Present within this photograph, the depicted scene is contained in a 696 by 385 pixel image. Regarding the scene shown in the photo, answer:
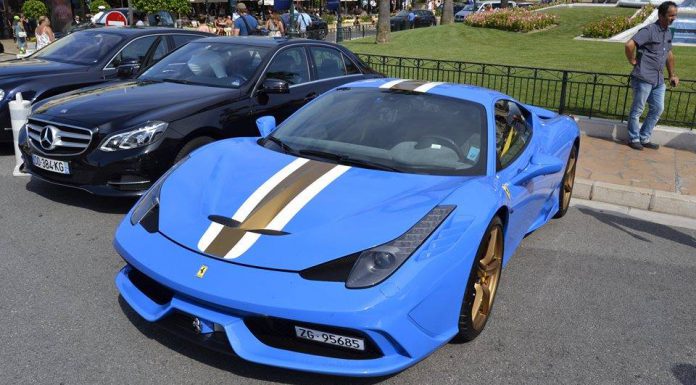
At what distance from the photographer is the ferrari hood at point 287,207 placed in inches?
111

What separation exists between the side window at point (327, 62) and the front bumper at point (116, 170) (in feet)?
8.22

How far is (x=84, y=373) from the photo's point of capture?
2967 millimetres

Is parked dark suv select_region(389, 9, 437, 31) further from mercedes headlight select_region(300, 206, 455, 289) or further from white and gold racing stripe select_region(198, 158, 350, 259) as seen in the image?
mercedes headlight select_region(300, 206, 455, 289)

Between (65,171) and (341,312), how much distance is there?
3.51m

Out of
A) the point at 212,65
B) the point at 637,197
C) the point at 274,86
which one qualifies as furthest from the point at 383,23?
the point at 637,197

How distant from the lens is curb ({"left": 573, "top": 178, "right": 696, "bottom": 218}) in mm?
6062

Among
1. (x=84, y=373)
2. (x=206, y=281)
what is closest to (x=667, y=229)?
(x=206, y=281)

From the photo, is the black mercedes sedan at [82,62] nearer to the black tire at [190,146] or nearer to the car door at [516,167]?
the black tire at [190,146]

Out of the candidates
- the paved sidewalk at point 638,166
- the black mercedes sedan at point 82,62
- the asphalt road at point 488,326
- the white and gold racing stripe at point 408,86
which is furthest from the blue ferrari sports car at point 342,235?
the black mercedes sedan at point 82,62

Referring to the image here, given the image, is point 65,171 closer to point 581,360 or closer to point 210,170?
point 210,170

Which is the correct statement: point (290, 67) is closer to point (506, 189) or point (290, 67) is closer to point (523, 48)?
point (506, 189)

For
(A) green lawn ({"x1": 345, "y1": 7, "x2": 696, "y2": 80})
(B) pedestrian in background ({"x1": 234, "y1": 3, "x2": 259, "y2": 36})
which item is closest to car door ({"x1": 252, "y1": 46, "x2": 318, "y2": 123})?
(B) pedestrian in background ({"x1": 234, "y1": 3, "x2": 259, "y2": 36})

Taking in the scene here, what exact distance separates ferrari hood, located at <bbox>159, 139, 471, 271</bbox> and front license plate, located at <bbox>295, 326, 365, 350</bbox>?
0.92 ft

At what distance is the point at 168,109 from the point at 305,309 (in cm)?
335
